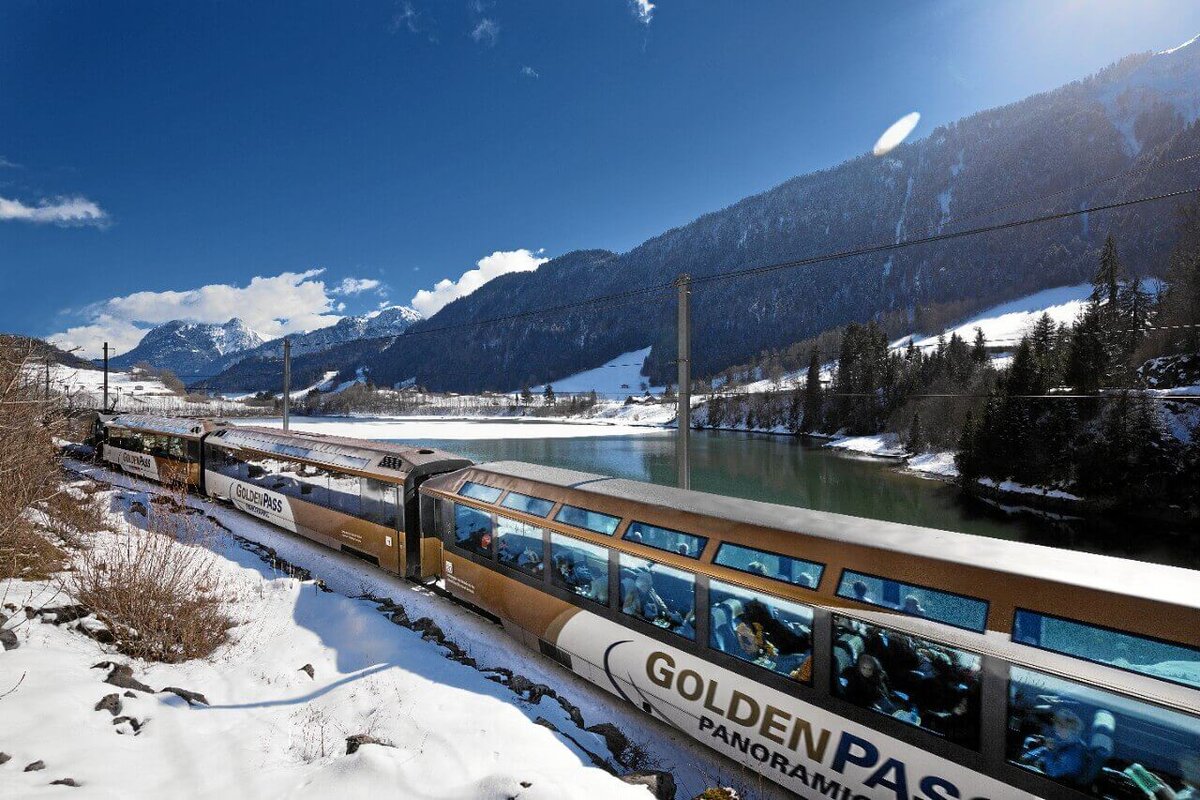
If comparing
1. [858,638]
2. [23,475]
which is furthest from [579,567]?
[23,475]

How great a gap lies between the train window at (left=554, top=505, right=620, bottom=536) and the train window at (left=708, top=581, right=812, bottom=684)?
5.73 feet

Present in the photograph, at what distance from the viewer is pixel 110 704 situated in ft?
16.3

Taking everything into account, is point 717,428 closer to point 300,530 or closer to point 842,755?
point 300,530

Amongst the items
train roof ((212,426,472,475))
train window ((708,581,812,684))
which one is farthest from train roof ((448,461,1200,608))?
train roof ((212,426,472,475))

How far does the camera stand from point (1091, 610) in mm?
3652

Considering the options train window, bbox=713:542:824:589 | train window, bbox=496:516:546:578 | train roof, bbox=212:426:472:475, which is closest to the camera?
train window, bbox=713:542:824:589

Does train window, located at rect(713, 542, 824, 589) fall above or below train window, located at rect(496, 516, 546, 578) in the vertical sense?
above

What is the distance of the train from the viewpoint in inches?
139

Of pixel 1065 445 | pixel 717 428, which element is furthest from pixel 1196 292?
pixel 717 428

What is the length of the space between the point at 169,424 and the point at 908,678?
90.6 ft

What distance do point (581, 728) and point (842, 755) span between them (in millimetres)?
3370

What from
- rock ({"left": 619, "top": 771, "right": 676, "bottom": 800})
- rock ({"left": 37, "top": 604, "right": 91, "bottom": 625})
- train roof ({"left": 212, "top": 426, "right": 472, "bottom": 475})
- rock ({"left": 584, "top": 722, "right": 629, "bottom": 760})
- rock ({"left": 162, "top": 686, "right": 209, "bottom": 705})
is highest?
train roof ({"left": 212, "top": 426, "right": 472, "bottom": 475})

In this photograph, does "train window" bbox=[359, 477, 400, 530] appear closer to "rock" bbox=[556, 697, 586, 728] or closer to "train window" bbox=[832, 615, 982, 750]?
"rock" bbox=[556, 697, 586, 728]

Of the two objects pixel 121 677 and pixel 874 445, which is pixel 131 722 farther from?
pixel 874 445
